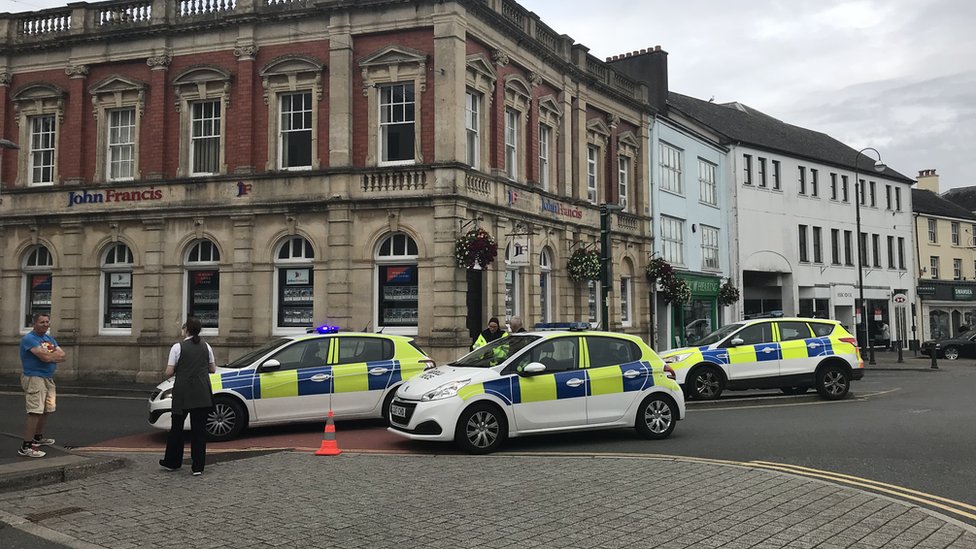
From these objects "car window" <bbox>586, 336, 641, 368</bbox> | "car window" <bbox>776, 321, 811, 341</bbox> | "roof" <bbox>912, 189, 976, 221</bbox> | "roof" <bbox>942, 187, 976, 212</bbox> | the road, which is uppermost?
"roof" <bbox>942, 187, 976, 212</bbox>

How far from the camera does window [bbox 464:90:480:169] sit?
821 inches

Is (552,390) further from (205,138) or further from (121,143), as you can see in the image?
(121,143)

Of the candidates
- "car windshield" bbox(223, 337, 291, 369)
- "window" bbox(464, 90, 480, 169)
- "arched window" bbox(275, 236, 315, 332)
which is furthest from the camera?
"window" bbox(464, 90, 480, 169)

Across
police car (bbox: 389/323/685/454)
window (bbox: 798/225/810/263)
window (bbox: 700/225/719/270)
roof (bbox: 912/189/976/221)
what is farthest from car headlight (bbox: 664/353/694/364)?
roof (bbox: 912/189/976/221)

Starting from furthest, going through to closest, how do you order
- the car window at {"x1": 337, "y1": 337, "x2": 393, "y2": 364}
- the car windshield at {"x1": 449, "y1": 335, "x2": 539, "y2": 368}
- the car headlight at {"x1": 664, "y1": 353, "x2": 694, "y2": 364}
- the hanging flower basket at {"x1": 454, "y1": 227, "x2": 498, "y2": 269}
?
the hanging flower basket at {"x1": 454, "y1": 227, "x2": 498, "y2": 269} → the car headlight at {"x1": 664, "y1": 353, "x2": 694, "y2": 364} → the car window at {"x1": 337, "y1": 337, "x2": 393, "y2": 364} → the car windshield at {"x1": 449, "y1": 335, "x2": 539, "y2": 368}

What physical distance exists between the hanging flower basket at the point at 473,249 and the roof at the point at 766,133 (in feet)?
58.1

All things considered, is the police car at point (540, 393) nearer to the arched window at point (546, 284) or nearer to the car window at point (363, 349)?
the car window at point (363, 349)

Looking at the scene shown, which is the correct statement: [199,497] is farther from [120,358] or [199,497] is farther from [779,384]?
[120,358]

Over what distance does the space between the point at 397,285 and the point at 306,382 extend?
8.33m

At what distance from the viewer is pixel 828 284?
137 feet

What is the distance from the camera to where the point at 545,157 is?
2505cm

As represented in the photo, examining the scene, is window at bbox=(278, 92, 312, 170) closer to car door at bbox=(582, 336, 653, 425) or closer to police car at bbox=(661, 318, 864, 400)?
police car at bbox=(661, 318, 864, 400)

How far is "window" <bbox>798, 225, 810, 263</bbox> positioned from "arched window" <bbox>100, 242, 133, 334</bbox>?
32.7 m

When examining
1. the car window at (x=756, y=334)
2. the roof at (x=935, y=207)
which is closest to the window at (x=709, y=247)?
the car window at (x=756, y=334)
